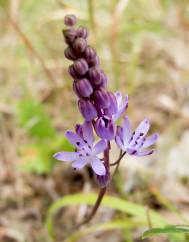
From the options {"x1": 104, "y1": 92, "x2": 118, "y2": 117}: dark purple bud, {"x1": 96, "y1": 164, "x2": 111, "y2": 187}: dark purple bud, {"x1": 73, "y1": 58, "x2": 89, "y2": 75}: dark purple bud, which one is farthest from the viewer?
{"x1": 96, "y1": 164, "x2": 111, "y2": 187}: dark purple bud

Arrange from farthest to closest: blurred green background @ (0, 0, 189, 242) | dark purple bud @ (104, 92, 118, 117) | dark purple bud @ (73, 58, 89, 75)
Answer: blurred green background @ (0, 0, 189, 242)
dark purple bud @ (104, 92, 118, 117)
dark purple bud @ (73, 58, 89, 75)

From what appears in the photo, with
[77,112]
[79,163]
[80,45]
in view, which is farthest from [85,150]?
[77,112]

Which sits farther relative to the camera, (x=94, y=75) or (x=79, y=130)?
(x=79, y=130)

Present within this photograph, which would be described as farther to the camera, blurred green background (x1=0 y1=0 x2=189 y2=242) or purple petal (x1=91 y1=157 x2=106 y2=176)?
blurred green background (x1=0 y1=0 x2=189 y2=242)

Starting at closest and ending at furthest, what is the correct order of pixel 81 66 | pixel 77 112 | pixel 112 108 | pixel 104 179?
pixel 81 66 < pixel 112 108 < pixel 104 179 < pixel 77 112

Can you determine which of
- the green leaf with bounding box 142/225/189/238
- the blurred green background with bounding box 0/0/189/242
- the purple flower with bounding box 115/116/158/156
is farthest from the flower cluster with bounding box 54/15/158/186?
the blurred green background with bounding box 0/0/189/242

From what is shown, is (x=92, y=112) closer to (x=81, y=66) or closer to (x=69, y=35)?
(x=81, y=66)

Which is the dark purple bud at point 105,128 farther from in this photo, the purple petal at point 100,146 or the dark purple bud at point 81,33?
the dark purple bud at point 81,33

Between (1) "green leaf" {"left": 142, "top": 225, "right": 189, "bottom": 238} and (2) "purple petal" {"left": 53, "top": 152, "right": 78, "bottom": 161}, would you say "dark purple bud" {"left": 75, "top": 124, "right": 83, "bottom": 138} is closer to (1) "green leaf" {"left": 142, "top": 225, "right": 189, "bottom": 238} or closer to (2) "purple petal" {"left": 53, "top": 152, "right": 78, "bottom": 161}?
(2) "purple petal" {"left": 53, "top": 152, "right": 78, "bottom": 161}
